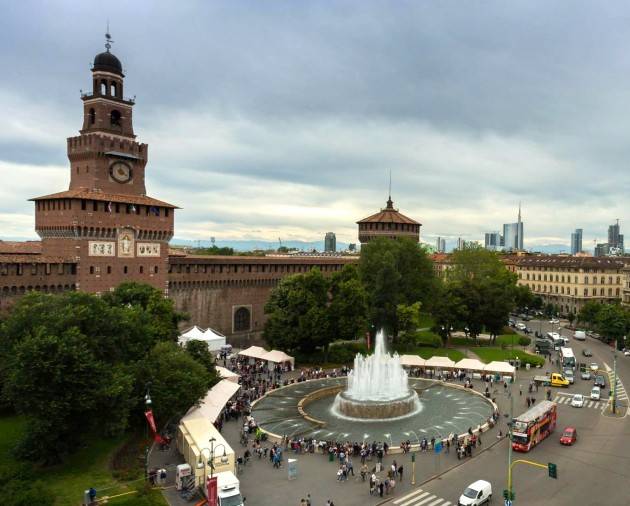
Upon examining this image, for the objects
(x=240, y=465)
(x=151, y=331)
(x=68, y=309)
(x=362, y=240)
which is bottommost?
(x=240, y=465)

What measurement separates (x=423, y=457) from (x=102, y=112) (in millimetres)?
57572

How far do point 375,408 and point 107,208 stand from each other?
40395 mm

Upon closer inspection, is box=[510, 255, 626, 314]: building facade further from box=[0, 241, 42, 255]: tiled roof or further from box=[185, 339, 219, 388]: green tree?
box=[0, 241, 42, 255]: tiled roof

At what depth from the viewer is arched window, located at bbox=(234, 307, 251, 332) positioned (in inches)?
3223

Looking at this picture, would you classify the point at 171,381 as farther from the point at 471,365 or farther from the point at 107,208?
the point at 471,365

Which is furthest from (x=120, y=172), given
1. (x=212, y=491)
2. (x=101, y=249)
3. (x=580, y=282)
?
(x=580, y=282)

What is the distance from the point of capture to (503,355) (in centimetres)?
6856

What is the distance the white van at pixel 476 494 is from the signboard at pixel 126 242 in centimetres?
5043

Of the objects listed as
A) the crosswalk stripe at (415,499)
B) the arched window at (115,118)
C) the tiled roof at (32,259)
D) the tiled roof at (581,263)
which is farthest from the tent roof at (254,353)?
the tiled roof at (581,263)

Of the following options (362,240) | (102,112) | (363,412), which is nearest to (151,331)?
(363,412)

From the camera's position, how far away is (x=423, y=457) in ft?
116

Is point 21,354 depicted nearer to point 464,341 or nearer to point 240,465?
point 240,465

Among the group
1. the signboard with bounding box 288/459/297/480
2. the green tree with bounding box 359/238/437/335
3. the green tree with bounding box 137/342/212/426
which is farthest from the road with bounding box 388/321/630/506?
the green tree with bounding box 359/238/437/335

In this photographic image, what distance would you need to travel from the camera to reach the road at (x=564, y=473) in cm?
2919
